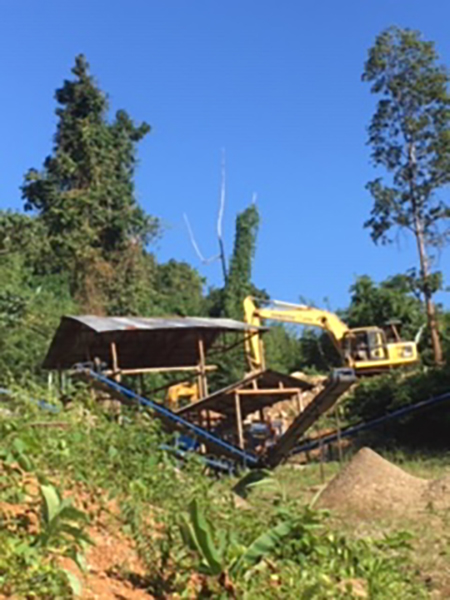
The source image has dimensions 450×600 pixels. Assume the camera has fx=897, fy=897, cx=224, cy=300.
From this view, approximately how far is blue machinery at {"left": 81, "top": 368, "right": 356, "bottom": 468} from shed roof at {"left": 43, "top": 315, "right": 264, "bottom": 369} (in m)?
1.62

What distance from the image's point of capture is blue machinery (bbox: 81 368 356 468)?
41.3 ft

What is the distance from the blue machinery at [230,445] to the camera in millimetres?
12594

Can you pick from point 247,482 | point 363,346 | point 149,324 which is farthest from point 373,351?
point 247,482

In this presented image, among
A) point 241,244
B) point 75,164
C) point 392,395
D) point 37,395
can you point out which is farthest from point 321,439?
point 241,244

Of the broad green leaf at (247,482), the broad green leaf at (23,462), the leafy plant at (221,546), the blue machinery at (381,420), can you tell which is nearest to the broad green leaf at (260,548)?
the leafy plant at (221,546)

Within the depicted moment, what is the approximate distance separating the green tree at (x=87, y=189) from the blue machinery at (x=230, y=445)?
18.6 meters

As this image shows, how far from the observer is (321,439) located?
51.3ft

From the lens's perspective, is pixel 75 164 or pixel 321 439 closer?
pixel 321 439

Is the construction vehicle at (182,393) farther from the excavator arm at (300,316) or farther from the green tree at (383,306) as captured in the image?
the green tree at (383,306)

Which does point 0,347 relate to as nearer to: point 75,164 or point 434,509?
point 75,164

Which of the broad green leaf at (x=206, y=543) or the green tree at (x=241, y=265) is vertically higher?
the green tree at (x=241, y=265)

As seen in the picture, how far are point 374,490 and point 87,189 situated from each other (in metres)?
26.3

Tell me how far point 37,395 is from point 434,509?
3335 millimetres

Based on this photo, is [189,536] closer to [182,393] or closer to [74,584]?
[74,584]
